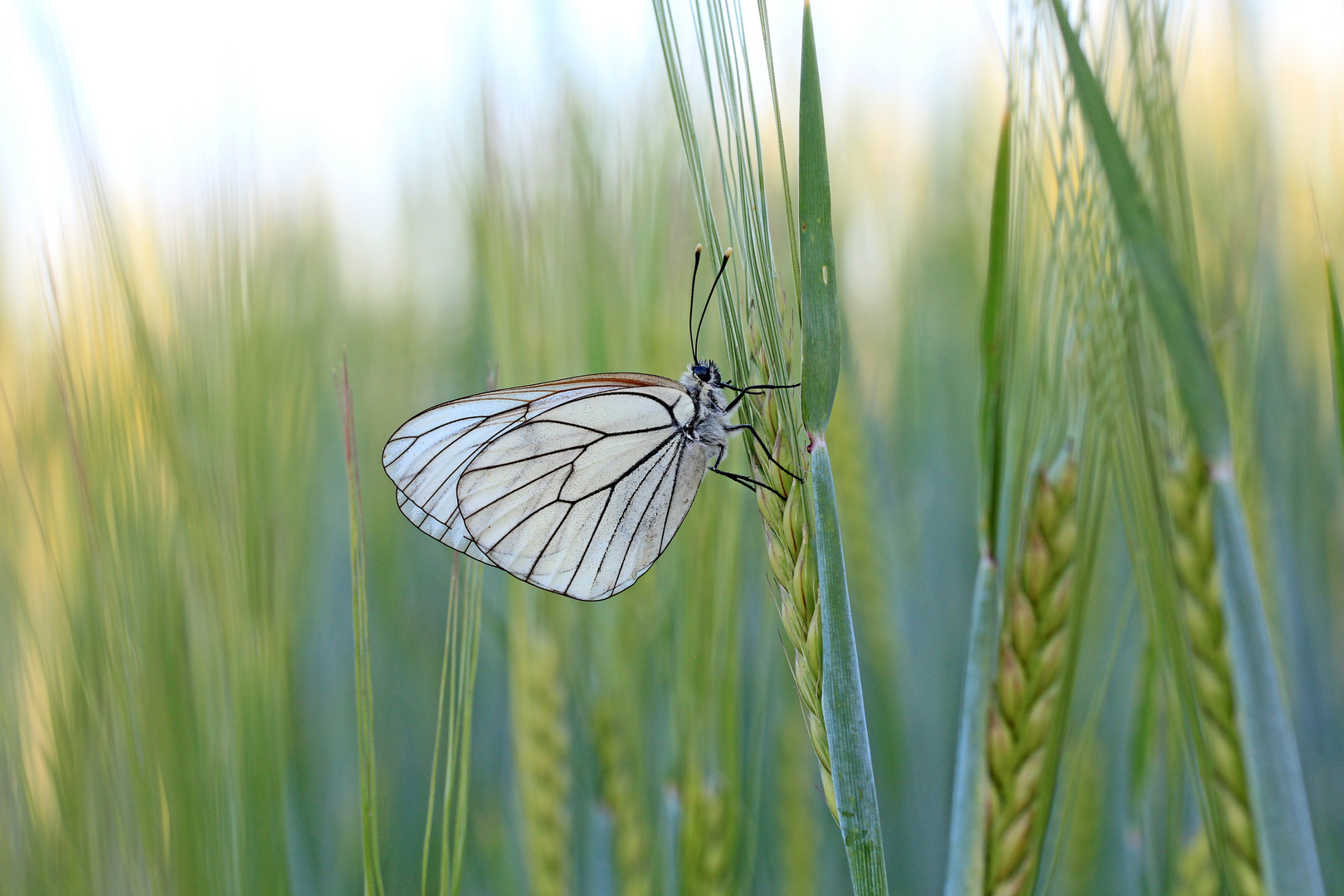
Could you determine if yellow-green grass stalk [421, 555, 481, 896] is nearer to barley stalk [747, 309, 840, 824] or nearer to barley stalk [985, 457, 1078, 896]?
barley stalk [747, 309, 840, 824]

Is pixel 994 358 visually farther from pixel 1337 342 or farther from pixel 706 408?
pixel 706 408

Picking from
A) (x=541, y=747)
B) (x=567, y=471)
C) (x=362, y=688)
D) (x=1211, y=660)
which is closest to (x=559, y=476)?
(x=567, y=471)

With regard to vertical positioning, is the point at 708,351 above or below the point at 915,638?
above

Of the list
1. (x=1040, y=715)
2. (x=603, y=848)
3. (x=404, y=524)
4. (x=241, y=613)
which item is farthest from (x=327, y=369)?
(x=1040, y=715)

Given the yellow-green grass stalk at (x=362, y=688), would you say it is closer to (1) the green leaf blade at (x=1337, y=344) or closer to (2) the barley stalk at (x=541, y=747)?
(2) the barley stalk at (x=541, y=747)

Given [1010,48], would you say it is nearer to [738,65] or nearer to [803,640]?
[738,65]
